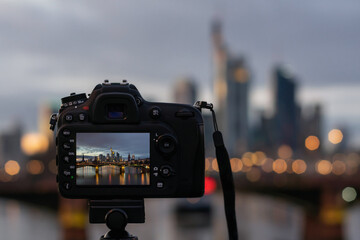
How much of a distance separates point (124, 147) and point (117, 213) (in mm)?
315

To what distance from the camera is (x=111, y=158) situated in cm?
274

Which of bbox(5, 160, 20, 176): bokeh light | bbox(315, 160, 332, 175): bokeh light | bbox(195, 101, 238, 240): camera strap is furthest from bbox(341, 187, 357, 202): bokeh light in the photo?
bbox(5, 160, 20, 176): bokeh light

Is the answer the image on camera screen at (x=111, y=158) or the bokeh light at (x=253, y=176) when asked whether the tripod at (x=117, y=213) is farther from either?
A: the bokeh light at (x=253, y=176)

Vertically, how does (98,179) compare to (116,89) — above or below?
below

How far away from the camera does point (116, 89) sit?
9.26 feet

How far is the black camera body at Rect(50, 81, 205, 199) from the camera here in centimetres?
274

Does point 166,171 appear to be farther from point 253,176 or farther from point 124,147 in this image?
point 253,176

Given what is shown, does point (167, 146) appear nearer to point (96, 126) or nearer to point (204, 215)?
point (96, 126)

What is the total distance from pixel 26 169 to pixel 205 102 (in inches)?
4024

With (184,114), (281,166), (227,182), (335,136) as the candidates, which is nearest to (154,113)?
(184,114)

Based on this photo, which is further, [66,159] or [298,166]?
[298,166]

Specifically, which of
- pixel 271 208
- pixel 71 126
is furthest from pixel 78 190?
pixel 271 208

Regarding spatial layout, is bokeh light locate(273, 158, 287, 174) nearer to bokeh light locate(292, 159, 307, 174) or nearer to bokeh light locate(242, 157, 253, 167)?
bokeh light locate(292, 159, 307, 174)

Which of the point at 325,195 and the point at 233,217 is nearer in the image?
the point at 233,217
